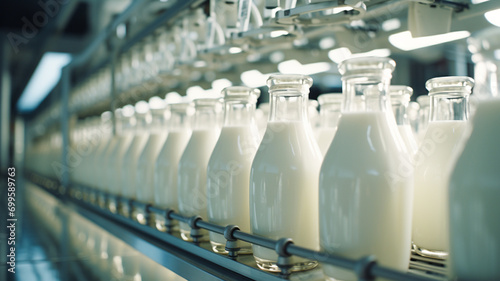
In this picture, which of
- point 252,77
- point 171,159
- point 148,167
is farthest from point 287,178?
point 252,77

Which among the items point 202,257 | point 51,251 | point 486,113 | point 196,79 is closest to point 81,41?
point 196,79

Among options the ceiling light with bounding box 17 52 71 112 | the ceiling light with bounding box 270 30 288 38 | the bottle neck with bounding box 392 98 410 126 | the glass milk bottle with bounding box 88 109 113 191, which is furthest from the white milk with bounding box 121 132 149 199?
the ceiling light with bounding box 17 52 71 112

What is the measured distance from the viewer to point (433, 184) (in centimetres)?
60

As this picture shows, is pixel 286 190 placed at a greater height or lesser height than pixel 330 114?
lesser

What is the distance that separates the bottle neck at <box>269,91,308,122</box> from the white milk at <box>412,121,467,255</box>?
0.60ft

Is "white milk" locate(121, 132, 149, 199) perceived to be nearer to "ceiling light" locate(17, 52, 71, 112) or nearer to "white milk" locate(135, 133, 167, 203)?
"white milk" locate(135, 133, 167, 203)

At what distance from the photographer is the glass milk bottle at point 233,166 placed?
76 centimetres

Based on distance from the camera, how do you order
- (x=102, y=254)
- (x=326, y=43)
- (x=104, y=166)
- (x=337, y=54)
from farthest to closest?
(x=337, y=54) < (x=326, y=43) < (x=104, y=166) < (x=102, y=254)

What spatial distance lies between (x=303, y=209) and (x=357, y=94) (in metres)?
0.18

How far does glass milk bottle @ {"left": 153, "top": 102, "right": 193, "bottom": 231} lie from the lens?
99 cm

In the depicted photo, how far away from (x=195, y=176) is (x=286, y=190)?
30 centimetres

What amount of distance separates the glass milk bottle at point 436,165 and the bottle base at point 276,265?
147 millimetres

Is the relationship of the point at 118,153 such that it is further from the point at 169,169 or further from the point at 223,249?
the point at 223,249

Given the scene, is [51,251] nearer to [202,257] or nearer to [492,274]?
[202,257]
